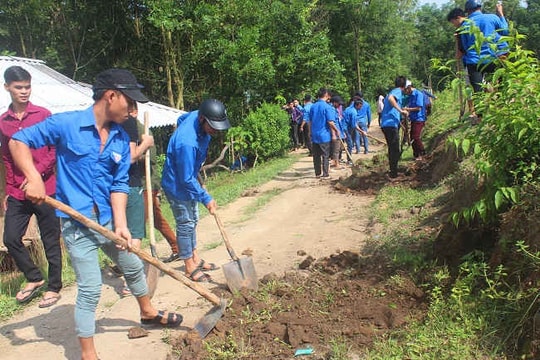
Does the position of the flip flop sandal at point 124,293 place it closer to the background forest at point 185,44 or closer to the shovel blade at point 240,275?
the shovel blade at point 240,275

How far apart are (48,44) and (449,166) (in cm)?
1783

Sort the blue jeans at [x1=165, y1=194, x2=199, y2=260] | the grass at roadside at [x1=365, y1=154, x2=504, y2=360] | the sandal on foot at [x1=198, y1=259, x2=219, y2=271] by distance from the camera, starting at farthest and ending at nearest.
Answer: the sandal on foot at [x1=198, y1=259, x2=219, y2=271], the blue jeans at [x1=165, y1=194, x2=199, y2=260], the grass at roadside at [x1=365, y1=154, x2=504, y2=360]

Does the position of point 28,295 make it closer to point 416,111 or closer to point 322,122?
point 322,122

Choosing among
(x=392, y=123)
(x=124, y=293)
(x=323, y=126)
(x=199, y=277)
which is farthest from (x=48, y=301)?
(x=323, y=126)

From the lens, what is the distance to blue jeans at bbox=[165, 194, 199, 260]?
472 centimetres

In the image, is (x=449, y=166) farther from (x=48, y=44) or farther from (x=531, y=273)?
(x=48, y=44)

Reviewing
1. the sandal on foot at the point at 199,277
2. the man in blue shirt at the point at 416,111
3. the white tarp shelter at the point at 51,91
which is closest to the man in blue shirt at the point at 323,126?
the man in blue shirt at the point at 416,111

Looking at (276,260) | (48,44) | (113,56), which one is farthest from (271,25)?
(276,260)

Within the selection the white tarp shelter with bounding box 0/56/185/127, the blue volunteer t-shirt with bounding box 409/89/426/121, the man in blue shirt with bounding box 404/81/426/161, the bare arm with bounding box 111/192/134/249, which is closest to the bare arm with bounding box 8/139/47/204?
the bare arm with bounding box 111/192/134/249

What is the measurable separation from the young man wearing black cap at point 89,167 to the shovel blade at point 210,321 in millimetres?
754

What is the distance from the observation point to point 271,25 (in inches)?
750

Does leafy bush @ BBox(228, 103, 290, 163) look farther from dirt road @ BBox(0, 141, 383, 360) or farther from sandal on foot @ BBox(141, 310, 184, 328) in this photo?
sandal on foot @ BBox(141, 310, 184, 328)

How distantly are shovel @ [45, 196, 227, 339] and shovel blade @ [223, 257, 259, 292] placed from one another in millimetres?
494

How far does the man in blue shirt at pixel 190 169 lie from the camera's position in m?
4.36
